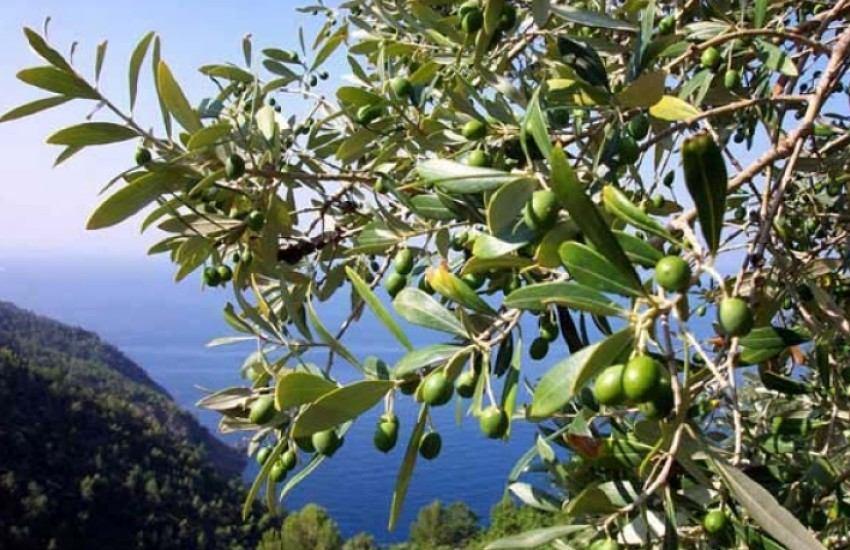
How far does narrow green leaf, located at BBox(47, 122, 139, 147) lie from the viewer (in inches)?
46.2

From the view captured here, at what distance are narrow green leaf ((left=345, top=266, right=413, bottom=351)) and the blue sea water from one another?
0.20m

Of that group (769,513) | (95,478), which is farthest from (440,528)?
(769,513)

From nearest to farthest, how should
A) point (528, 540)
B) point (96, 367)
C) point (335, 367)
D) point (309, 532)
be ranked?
point (528, 540)
point (335, 367)
point (309, 532)
point (96, 367)

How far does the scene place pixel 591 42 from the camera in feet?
4.64

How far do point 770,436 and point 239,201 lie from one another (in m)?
1.06

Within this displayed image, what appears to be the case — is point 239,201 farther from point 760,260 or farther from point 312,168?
point 760,260

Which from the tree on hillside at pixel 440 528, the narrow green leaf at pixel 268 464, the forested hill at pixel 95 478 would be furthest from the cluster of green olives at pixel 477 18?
the forested hill at pixel 95 478

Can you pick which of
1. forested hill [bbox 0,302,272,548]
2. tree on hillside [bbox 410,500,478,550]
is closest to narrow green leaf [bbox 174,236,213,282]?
tree on hillside [bbox 410,500,478,550]

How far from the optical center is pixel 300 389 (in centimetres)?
86

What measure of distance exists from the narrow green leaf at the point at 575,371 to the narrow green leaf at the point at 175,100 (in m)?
0.74

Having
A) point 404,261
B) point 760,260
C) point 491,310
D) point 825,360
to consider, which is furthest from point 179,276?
point 825,360

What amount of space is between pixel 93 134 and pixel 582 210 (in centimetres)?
85

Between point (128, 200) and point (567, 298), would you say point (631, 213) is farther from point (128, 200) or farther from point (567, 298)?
point (128, 200)

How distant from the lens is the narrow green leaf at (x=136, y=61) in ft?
3.84
